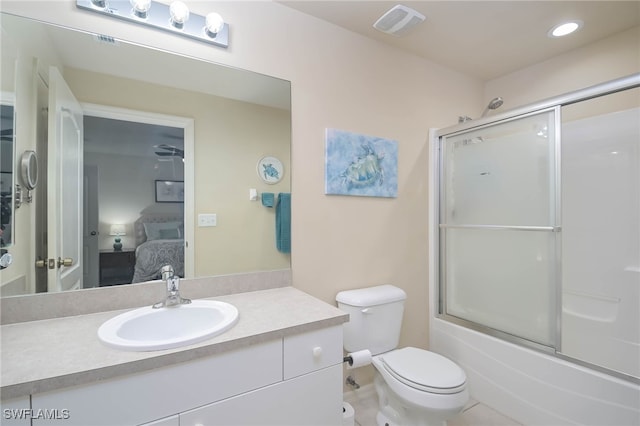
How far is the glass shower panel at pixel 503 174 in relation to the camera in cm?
167

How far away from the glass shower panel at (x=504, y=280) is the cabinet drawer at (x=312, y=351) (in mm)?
1304

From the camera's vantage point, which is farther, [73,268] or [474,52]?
[474,52]

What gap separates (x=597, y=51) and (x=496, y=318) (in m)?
2.00

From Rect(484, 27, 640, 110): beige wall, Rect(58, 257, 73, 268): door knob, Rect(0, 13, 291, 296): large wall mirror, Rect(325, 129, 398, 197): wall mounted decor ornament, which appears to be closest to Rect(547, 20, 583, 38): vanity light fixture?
Rect(484, 27, 640, 110): beige wall

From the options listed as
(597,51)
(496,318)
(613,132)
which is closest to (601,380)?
(496,318)

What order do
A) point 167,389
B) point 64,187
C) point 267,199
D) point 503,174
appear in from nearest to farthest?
point 167,389
point 64,187
point 267,199
point 503,174

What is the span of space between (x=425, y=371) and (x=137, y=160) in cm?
171

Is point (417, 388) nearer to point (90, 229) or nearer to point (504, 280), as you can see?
point (504, 280)

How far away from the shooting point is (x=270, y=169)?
1.59 meters

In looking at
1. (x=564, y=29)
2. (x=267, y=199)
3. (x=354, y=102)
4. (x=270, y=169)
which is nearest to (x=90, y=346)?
(x=267, y=199)

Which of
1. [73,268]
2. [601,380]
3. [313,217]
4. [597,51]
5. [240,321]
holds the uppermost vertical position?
[597,51]

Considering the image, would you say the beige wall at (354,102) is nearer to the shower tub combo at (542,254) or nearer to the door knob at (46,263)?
the shower tub combo at (542,254)

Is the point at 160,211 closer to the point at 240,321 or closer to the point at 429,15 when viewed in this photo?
the point at 240,321

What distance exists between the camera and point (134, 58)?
126 cm
